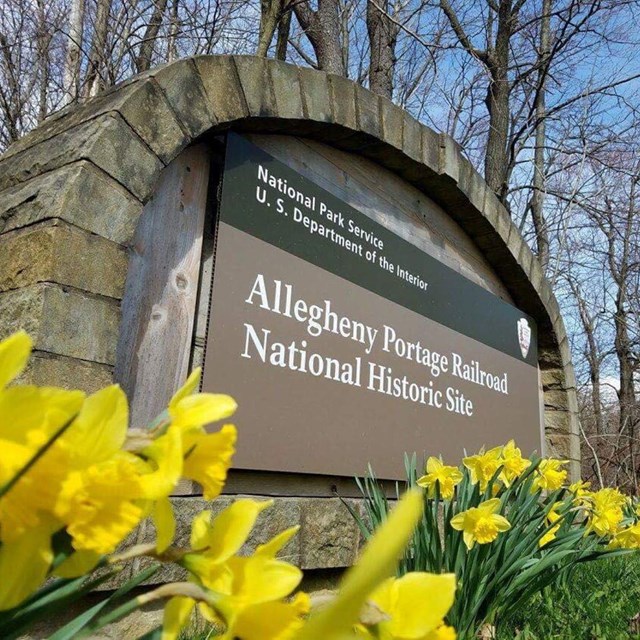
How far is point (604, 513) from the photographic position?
207 cm

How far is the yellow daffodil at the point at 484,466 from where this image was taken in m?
1.76

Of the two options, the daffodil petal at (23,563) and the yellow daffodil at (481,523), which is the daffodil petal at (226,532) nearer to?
the daffodil petal at (23,563)

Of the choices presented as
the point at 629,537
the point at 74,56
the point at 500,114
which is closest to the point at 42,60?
the point at 74,56

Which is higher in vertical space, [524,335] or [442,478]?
[524,335]

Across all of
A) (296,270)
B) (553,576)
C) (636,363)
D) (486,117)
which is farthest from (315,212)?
(636,363)

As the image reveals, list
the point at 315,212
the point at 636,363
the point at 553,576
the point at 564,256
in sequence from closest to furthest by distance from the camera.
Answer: the point at 553,576, the point at 315,212, the point at 564,256, the point at 636,363

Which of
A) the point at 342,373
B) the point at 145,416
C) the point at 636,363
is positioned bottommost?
the point at 145,416

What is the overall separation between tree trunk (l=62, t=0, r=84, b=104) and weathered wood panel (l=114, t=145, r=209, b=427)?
12.4ft

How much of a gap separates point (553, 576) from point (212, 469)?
1.68m

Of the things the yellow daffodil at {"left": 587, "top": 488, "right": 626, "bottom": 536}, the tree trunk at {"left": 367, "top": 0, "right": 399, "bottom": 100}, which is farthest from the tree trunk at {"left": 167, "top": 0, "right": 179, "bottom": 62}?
the yellow daffodil at {"left": 587, "top": 488, "right": 626, "bottom": 536}

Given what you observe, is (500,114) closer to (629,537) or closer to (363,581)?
(629,537)

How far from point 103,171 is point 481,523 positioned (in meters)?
1.34

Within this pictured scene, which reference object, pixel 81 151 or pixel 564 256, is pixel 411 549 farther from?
pixel 564 256

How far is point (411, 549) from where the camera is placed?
1855 mm
